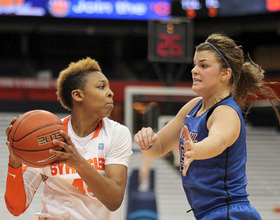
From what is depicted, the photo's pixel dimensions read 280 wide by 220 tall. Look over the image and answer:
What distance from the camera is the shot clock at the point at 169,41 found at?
6.63 metres

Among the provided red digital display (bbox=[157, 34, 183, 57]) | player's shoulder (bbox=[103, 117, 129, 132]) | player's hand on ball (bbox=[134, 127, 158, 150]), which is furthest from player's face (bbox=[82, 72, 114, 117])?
red digital display (bbox=[157, 34, 183, 57])

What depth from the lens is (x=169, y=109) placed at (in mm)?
7320

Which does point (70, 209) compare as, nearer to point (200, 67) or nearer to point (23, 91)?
point (200, 67)

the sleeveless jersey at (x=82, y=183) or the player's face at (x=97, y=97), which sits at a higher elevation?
the player's face at (x=97, y=97)

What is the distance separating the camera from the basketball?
6.43 ft

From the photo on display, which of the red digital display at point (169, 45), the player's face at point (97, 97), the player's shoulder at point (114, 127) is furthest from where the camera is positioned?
the red digital display at point (169, 45)

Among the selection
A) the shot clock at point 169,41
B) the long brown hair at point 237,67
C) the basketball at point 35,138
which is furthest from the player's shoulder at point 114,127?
the shot clock at point 169,41

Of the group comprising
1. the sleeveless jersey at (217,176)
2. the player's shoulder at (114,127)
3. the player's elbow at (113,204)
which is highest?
the player's shoulder at (114,127)

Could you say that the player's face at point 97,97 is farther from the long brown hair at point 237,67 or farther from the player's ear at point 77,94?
the long brown hair at point 237,67

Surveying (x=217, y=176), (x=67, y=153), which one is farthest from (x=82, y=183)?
(x=217, y=176)

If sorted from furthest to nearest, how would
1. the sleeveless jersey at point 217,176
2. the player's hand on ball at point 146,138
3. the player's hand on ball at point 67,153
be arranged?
the player's hand on ball at point 146,138 < the sleeveless jersey at point 217,176 < the player's hand on ball at point 67,153

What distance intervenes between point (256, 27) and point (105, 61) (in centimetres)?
774

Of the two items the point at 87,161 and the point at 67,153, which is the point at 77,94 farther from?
the point at 67,153

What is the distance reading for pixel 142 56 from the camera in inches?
735
